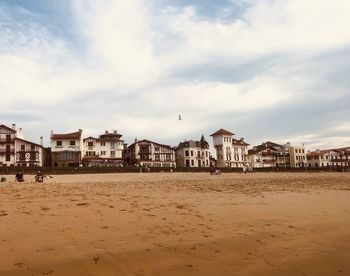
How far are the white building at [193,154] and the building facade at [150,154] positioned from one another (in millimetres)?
11230

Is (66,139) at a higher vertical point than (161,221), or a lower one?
higher

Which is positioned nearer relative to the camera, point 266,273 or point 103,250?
point 266,273

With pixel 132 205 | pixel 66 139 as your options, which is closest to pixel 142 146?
pixel 66 139

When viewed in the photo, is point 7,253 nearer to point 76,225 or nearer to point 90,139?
point 76,225

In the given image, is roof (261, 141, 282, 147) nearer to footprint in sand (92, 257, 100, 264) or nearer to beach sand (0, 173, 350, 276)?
beach sand (0, 173, 350, 276)

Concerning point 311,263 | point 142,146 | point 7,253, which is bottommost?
point 311,263

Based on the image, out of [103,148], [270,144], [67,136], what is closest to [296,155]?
A: [270,144]

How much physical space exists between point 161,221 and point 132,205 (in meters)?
2.99

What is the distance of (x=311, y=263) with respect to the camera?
254 inches

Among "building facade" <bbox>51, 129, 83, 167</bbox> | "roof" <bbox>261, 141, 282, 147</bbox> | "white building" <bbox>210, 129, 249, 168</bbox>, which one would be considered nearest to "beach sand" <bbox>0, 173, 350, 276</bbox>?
"building facade" <bbox>51, 129, 83, 167</bbox>

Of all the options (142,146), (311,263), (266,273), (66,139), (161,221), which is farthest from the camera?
(142,146)

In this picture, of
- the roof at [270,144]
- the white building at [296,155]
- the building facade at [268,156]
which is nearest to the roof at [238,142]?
the building facade at [268,156]

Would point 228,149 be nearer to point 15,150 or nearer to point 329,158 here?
point 329,158

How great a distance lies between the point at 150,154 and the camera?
389 feet
